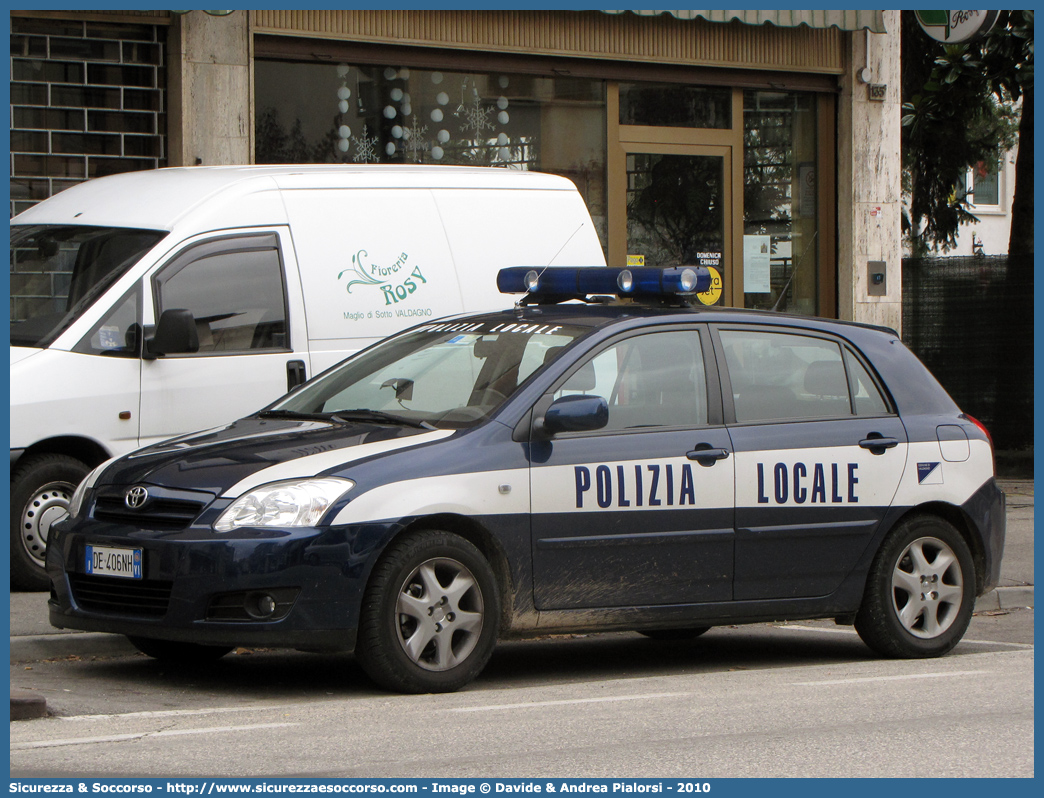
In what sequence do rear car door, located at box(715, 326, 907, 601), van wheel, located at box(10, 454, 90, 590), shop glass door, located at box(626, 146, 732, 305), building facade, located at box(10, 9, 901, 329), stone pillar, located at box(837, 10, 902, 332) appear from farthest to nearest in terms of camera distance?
stone pillar, located at box(837, 10, 902, 332) → shop glass door, located at box(626, 146, 732, 305) → building facade, located at box(10, 9, 901, 329) → van wheel, located at box(10, 454, 90, 590) → rear car door, located at box(715, 326, 907, 601)

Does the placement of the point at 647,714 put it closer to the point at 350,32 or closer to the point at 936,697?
the point at 936,697

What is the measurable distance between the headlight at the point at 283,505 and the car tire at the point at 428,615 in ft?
1.09

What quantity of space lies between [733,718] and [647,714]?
323 mm

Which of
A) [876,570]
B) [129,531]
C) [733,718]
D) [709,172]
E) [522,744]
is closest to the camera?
[522,744]

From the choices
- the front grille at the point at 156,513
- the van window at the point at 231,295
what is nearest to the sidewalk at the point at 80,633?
the front grille at the point at 156,513

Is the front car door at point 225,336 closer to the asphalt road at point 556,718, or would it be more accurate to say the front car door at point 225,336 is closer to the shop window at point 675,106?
the asphalt road at point 556,718

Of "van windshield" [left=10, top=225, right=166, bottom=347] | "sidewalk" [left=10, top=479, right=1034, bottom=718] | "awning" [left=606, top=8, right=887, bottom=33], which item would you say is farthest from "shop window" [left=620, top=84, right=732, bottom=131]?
"van windshield" [left=10, top=225, right=166, bottom=347]

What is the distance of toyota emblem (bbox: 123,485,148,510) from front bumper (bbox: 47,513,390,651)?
0.50 ft

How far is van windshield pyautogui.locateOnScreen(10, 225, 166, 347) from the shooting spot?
29.7 ft

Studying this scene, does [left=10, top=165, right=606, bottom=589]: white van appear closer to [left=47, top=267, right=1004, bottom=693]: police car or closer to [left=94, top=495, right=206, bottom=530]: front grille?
[left=47, top=267, right=1004, bottom=693]: police car

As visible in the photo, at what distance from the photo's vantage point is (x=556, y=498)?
6852 millimetres

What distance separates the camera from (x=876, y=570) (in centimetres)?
778

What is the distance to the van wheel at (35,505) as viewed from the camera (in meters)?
8.83

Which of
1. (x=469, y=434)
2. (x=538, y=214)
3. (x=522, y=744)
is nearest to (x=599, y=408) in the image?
(x=469, y=434)
